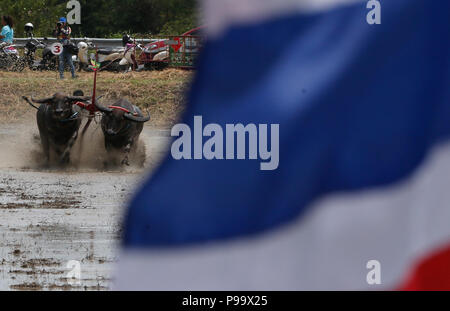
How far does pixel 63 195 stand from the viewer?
12.3 m

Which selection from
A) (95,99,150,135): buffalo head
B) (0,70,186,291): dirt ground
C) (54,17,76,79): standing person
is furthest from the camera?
(54,17,76,79): standing person

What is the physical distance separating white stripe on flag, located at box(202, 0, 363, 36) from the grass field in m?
20.3

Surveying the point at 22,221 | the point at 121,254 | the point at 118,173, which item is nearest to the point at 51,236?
the point at 22,221

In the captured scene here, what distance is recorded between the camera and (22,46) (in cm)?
2748

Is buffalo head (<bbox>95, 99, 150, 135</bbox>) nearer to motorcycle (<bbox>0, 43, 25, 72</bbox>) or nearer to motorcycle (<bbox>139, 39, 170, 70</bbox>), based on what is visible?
motorcycle (<bbox>139, 39, 170, 70</bbox>)

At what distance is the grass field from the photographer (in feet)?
73.9

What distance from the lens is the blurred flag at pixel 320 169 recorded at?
153 centimetres

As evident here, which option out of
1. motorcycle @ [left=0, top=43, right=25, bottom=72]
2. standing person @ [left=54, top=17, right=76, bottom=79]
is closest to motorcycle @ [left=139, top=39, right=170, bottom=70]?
standing person @ [left=54, top=17, right=76, bottom=79]

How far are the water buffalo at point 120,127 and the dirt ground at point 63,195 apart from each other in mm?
240

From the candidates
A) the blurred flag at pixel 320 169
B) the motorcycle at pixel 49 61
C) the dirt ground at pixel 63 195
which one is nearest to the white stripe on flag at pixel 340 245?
the blurred flag at pixel 320 169

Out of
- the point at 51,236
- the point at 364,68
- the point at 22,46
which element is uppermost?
the point at 22,46

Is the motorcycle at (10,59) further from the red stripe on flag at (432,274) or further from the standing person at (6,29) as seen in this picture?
the red stripe on flag at (432,274)
